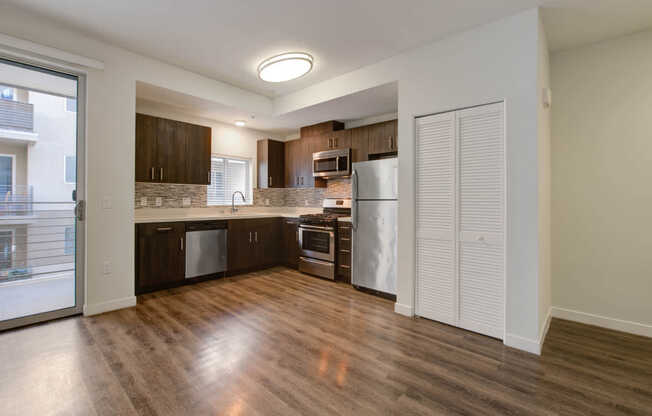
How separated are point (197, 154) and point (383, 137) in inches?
109

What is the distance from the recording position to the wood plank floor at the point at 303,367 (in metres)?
1.70

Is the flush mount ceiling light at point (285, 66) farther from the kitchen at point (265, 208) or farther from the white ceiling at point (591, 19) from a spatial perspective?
the white ceiling at point (591, 19)

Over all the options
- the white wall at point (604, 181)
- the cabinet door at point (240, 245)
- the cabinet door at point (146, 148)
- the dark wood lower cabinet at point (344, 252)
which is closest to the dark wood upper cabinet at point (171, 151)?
the cabinet door at point (146, 148)

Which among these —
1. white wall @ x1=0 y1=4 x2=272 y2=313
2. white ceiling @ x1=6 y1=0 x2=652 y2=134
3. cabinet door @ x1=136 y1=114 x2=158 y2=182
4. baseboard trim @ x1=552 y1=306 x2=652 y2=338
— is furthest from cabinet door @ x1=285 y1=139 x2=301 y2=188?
baseboard trim @ x1=552 y1=306 x2=652 y2=338

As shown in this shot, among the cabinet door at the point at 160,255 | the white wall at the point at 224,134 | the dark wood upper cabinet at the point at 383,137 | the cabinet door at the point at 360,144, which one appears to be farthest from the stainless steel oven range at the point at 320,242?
the cabinet door at the point at 160,255

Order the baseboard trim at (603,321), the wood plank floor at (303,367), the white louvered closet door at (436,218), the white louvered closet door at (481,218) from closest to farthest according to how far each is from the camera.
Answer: the wood plank floor at (303,367), the white louvered closet door at (481,218), the baseboard trim at (603,321), the white louvered closet door at (436,218)

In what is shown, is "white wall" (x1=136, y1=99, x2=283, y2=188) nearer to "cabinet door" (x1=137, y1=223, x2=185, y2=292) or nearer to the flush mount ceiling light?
"cabinet door" (x1=137, y1=223, x2=185, y2=292)

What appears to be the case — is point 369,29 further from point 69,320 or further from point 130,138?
point 69,320

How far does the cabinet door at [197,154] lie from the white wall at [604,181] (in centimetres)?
446

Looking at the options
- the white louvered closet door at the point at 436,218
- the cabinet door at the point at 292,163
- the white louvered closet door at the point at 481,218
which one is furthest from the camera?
the cabinet door at the point at 292,163

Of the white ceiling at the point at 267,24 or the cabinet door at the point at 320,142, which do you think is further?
the cabinet door at the point at 320,142

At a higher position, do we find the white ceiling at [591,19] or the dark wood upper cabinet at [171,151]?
the white ceiling at [591,19]

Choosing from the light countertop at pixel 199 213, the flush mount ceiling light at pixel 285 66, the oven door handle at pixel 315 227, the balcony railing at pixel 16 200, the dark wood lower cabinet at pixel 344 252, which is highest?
the flush mount ceiling light at pixel 285 66

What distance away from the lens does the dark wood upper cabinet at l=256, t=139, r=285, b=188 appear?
5492 millimetres
